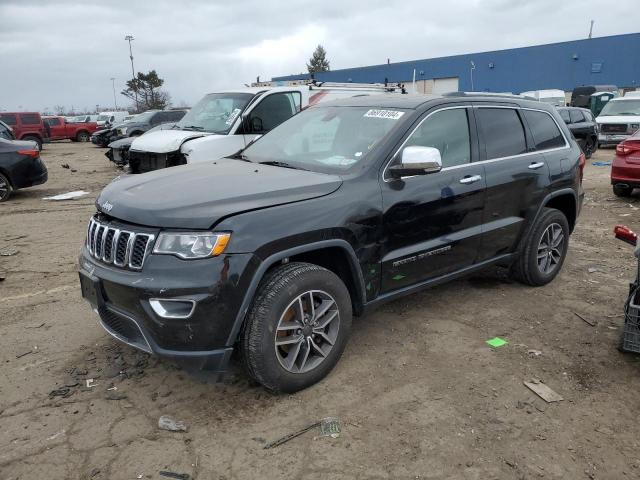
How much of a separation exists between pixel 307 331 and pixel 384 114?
5.68ft

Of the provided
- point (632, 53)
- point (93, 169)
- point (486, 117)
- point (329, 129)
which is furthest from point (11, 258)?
point (632, 53)

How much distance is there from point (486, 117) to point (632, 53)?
38.4 meters

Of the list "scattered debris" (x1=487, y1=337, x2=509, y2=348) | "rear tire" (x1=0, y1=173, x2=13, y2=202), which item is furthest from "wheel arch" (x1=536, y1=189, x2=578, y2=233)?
"rear tire" (x1=0, y1=173, x2=13, y2=202)

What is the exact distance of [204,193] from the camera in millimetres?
3010

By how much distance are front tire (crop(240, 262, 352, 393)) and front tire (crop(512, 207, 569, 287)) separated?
7.48 ft

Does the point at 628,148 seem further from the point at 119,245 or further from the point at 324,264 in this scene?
the point at 119,245

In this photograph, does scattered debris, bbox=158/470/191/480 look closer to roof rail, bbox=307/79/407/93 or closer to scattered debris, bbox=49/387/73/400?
scattered debris, bbox=49/387/73/400

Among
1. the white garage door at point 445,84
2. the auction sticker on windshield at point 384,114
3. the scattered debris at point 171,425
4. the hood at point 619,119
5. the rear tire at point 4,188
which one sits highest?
the white garage door at point 445,84

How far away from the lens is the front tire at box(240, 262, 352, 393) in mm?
2908

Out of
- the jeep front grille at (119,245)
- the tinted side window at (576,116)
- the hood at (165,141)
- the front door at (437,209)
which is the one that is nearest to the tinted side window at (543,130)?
the front door at (437,209)

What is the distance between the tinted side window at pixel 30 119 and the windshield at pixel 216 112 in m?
19.5

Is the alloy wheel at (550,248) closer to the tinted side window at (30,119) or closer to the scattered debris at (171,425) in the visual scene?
the scattered debris at (171,425)

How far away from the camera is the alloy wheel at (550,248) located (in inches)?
194

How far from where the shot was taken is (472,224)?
13.4ft
